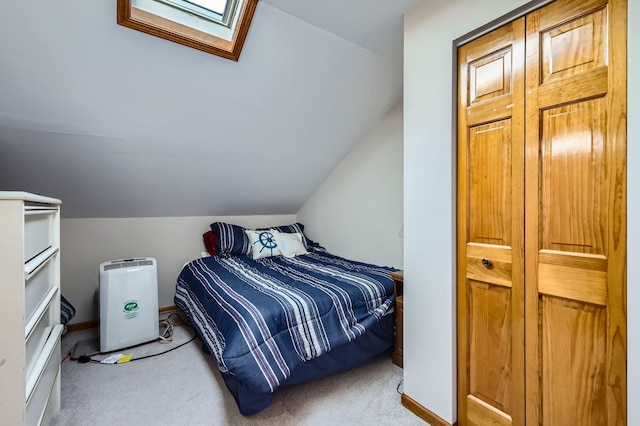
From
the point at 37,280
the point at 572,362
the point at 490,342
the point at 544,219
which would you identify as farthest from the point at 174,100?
the point at 572,362

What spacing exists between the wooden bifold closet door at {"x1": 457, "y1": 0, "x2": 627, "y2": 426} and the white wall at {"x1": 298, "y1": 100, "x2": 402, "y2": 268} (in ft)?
4.03

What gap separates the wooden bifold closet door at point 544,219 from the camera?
1027 mm

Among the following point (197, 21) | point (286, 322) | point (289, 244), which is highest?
point (197, 21)

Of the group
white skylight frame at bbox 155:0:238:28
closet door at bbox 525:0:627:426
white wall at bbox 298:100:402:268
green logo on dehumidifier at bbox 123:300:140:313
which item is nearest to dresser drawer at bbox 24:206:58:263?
green logo on dehumidifier at bbox 123:300:140:313

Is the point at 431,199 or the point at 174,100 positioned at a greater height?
the point at 174,100

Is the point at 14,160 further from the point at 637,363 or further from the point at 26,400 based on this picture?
the point at 637,363

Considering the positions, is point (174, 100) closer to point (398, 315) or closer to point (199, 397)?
point (199, 397)

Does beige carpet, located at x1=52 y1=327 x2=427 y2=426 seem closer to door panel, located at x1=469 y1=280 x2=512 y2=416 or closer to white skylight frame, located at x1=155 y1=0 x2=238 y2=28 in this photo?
door panel, located at x1=469 y1=280 x2=512 y2=416

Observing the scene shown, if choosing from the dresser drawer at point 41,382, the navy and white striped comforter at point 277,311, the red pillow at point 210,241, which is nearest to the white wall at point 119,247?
the red pillow at point 210,241

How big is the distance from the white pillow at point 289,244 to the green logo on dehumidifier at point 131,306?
142cm

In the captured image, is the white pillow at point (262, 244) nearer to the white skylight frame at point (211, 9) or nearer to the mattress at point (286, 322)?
the mattress at point (286, 322)

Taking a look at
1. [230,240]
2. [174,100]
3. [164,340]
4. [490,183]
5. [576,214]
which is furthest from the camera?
[230,240]

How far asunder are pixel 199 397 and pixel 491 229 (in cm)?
185

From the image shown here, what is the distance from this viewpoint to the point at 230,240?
3223 millimetres
